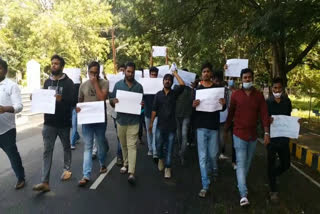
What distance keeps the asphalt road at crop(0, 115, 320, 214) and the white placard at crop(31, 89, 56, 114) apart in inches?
49.6

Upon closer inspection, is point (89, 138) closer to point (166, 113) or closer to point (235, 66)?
point (166, 113)

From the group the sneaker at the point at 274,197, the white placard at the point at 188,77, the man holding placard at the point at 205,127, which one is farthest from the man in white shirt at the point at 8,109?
the sneaker at the point at 274,197

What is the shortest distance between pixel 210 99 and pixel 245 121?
2.08 feet

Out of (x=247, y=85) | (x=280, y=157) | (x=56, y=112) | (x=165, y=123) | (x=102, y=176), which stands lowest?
(x=102, y=176)

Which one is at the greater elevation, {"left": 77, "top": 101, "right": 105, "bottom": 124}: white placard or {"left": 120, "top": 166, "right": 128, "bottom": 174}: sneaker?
{"left": 77, "top": 101, "right": 105, "bottom": 124}: white placard

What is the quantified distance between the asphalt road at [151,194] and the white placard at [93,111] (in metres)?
1.09

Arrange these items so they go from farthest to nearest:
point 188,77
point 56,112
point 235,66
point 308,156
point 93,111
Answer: point 308,156, point 188,77, point 235,66, point 93,111, point 56,112

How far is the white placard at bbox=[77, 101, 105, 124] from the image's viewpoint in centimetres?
497

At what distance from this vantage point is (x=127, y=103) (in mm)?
5082

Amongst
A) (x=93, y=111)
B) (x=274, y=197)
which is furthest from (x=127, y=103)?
(x=274, y=197)

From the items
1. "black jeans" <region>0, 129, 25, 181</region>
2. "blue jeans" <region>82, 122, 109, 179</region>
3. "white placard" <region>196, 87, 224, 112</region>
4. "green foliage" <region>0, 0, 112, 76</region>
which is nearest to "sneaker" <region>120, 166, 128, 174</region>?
"blue jeans" <region>82, 122, 109, 179</region>

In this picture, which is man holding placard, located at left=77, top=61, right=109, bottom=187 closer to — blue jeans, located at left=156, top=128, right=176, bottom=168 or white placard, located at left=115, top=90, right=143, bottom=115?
white placard, located at left=115, top=90, right=143, bottom=115

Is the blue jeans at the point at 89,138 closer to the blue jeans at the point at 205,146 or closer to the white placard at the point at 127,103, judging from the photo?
the white placard at the point at 127,103

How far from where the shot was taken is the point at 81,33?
82.5 ft
